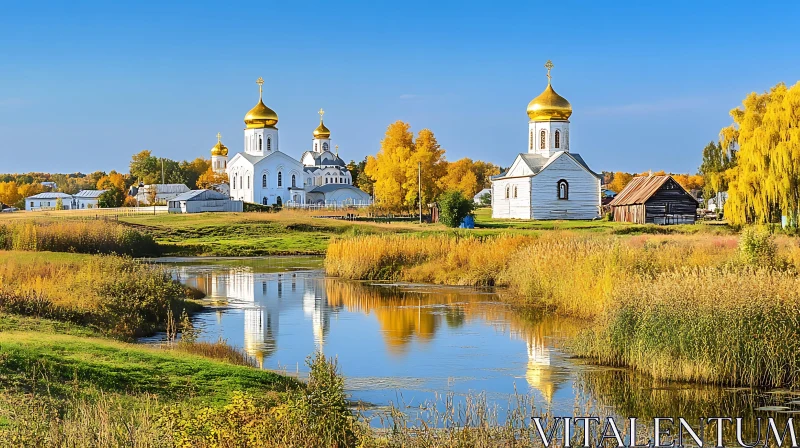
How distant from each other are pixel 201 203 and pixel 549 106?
30.9 metres

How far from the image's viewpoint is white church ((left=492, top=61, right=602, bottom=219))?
72.9 metres

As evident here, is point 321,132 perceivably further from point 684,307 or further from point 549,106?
point 684,307

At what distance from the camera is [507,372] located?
1720 cm

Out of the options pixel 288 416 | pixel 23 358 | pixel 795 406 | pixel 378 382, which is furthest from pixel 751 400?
pixel 23 358

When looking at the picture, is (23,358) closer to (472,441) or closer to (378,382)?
(378,382)

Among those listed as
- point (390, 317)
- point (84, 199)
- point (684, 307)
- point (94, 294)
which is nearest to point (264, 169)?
point (84, 199)

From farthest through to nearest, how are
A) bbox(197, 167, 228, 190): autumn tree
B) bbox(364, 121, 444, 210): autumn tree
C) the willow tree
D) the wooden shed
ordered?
bbox(197, 167, 228, 190): autumn tree, bbox(364, 121, 444, 210): autumn tree, the wooden shed, the willow tree

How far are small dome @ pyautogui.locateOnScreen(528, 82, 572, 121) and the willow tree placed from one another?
28.8m

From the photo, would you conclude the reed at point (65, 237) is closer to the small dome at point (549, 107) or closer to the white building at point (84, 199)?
the small dome at point (549, 107)

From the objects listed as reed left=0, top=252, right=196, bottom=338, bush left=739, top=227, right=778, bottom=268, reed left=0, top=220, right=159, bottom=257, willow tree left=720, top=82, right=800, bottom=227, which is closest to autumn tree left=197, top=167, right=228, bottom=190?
reed left=0, top=220, right=159, bottom=257

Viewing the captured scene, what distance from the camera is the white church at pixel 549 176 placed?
239 ft

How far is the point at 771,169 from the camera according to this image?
43.0 m

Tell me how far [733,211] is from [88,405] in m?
39.0

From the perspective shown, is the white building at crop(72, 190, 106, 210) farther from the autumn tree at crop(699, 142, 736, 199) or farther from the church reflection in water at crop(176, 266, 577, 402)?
the church reflection in water at crop(176, 266, 577, 402)
